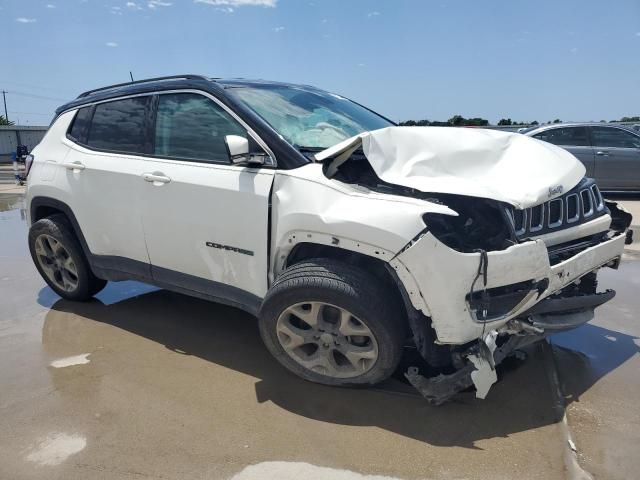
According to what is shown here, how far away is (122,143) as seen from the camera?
384cm

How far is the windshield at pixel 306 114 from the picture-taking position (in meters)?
3.31

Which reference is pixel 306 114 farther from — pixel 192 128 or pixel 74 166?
pixel 74 166

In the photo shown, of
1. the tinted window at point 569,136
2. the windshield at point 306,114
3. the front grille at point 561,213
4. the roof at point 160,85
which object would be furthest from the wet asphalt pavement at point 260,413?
the tinted window at point 569,136

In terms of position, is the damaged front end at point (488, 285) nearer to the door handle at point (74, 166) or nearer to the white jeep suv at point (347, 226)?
the white jeep suv at point (347, 226)

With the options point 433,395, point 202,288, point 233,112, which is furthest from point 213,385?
point 233,112

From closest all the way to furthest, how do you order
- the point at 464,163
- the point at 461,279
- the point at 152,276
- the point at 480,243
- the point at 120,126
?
1. the point at 461,279
2. the point at 480,243
3. the point at 464,163
4. the point at 152,276
5. the point at 120,126

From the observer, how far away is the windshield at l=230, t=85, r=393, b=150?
331 cm

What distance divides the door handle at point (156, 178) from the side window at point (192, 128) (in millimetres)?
165

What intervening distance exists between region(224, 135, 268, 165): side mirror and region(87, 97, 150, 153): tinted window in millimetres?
1013

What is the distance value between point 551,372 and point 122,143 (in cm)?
338

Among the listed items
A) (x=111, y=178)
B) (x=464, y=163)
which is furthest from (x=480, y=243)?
(x=111, y=178)

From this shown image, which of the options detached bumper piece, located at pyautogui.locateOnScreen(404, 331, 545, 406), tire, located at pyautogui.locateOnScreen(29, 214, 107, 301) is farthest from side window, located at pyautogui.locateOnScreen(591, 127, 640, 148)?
tire, located at pyautogui.locateOnScreen(29, 214, 107, 301)

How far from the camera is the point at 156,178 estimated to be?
3.44 metres

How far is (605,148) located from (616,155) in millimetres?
241
